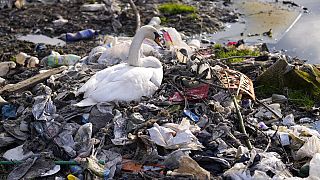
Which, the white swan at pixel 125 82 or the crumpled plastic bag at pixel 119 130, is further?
the white swan at pixel 125 82

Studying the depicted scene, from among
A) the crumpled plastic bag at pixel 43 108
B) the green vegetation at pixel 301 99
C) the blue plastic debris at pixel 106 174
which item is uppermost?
the crumpled plastic bag at pixel 43 108

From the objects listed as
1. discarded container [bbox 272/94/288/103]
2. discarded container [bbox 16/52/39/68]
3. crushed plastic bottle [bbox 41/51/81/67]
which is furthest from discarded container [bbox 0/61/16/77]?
discarded container [bbox 272/94/288/103]

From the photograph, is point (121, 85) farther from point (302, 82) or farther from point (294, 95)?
point (302, 82)

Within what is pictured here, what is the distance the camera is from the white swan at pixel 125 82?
5785 mm

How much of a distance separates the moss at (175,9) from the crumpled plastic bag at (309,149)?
5.60 meters

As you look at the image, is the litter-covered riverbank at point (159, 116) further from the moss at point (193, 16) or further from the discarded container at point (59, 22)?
the moss at point (193, 16)

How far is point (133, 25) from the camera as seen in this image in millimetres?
9930

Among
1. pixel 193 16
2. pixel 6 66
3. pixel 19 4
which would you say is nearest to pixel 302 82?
pixel 193 16

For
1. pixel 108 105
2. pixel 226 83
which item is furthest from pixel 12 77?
pixel 226 83

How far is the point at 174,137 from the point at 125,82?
0.97 m

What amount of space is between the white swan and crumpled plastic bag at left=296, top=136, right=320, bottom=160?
5.37 ft

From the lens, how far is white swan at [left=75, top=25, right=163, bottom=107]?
5785 millimetres

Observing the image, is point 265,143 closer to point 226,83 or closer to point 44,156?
point 226,83

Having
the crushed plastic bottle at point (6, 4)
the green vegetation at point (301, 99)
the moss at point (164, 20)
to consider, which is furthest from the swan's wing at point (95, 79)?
the crushed plastic bottle at point (6, 4)
